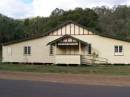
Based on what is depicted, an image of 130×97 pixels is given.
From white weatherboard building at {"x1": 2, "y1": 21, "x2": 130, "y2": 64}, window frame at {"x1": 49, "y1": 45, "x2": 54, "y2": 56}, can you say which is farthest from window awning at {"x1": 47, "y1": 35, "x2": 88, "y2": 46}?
window frame at {"x1": 49, "y1": 45, "x2": 54, "y2": 56}

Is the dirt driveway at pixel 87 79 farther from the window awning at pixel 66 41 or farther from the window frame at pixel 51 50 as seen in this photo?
the window frame at pixel 51 50

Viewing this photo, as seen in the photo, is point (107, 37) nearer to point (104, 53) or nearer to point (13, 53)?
point (104, 53)

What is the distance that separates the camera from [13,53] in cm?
4788

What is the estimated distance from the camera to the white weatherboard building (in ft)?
142

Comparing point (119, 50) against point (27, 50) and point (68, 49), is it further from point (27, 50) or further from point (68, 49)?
point (27, 50)

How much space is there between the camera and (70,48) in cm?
4528

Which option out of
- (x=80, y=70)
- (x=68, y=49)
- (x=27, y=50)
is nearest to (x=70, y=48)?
(x=68, y=49)

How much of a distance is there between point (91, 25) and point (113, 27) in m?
18.6

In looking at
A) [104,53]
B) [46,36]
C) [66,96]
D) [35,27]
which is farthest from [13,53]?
[35,27]

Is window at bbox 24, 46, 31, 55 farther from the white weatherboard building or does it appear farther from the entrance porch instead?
Answer: the entrance porch

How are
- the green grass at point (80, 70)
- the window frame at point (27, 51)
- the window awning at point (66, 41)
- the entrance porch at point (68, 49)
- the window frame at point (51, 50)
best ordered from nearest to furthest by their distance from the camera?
the green grass at point (80, 70)
the entrance porch at point (68, 49)
the window awning at point (66, 41)
the window frame at point (51, 50)
the window frame at point (27, 51)

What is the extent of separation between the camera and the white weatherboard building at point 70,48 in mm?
43281

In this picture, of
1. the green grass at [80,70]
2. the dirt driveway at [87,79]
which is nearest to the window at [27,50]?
the green grass at [80,70]

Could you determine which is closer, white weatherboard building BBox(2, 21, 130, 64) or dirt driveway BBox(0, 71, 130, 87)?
dirt driveway BBox(0, 71, 130, 87)
